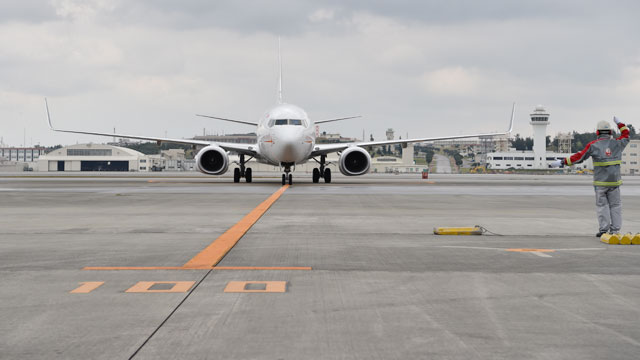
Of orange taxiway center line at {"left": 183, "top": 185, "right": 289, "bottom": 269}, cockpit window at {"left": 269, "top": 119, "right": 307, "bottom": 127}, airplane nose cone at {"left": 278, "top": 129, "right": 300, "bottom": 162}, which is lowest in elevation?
orange taxiway center line at {"left": 183, "top": 185, "right": 289, "bottom": 269}

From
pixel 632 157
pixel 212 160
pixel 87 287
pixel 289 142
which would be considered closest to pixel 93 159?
pixel 212 160

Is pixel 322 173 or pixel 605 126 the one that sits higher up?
pixel 605 126

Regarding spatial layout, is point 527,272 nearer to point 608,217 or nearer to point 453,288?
point 453,288

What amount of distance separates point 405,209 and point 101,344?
1078 centimetres

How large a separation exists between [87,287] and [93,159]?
133m

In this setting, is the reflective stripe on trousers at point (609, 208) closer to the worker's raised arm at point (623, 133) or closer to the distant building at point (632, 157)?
the worker's raised arm at point (623, 133)

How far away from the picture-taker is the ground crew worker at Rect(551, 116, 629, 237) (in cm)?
890

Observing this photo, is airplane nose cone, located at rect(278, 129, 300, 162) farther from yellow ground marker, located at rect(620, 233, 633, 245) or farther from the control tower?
the control tower

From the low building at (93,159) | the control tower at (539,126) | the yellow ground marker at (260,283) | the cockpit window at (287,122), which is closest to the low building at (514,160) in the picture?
the control tower at (539,126)

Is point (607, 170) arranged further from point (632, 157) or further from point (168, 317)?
point (632, 157)

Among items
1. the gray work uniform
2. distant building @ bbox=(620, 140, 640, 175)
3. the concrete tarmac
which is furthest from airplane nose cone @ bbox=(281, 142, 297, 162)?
distant building @ bbox=(620, 140, 640, 175)

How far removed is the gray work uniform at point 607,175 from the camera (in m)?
8.89

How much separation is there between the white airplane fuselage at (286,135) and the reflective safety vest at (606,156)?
17.8m

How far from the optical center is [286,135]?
2633 centimetres
